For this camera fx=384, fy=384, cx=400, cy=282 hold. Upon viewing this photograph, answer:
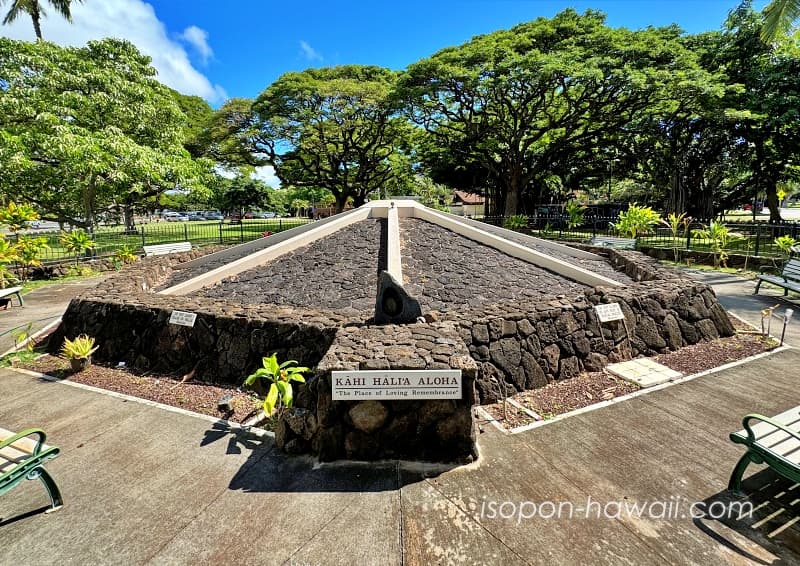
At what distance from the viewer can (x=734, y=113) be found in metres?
15.5

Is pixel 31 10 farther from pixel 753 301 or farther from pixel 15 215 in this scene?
pixel 753 301

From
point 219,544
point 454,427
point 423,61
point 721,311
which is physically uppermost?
point 423,61

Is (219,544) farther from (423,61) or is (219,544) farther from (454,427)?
(423,61)

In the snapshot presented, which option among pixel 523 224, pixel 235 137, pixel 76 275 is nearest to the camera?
pixel 76 275

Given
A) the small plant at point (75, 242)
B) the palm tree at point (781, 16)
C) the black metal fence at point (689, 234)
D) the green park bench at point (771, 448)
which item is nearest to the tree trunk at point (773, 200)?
the black metal fence at point (689, 234)

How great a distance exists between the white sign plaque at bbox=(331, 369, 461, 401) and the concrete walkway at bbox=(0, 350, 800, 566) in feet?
2.07

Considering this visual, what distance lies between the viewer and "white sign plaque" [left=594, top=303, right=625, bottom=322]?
16.9 feet

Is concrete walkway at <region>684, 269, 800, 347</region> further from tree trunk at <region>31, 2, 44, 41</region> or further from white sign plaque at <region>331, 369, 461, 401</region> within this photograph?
tree trunk at <region>31, 2, 44, 41</region>

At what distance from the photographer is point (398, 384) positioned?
309cm

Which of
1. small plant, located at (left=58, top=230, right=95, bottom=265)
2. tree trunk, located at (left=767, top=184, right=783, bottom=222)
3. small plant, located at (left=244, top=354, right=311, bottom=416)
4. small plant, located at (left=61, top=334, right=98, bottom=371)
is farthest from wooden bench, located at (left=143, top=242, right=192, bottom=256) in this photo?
tree trunk, located at (left=767, top=184, right=783, bottom=222)

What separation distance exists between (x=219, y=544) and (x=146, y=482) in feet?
3.33

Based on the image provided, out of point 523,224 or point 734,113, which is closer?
point 734,113

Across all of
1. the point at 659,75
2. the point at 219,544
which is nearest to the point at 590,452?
the point at 219,544

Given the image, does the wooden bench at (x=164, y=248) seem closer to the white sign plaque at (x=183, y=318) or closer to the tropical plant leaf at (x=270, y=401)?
the white sign plaque at (x=183, y=318)
